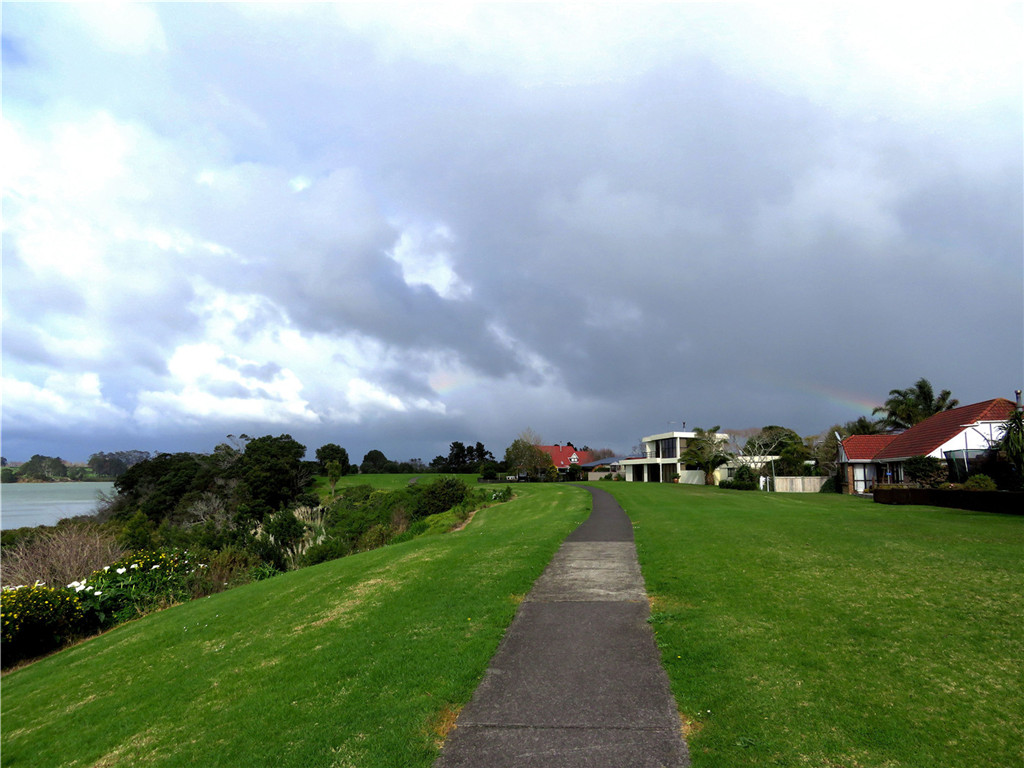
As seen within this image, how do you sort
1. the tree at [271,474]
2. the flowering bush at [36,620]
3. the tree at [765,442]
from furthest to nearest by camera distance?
the tree at [271,474] → the tree at [765,442] → the flowering bush at [36,620]

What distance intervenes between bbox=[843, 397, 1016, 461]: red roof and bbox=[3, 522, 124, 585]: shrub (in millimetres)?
42292

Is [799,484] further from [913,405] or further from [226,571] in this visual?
[226,571]

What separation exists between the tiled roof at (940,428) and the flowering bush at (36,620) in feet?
136

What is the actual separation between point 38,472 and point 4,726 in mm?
146840

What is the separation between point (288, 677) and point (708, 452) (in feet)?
187

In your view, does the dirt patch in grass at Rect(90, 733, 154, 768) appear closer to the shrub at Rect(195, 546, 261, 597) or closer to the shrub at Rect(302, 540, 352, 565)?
the shrub at Rect(195, 546, 261, 597)

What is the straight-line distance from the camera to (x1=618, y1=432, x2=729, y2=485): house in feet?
214

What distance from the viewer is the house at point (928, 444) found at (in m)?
33.0

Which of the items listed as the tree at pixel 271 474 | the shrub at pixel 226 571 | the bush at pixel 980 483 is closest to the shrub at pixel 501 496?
the shrub at pixel 226 571

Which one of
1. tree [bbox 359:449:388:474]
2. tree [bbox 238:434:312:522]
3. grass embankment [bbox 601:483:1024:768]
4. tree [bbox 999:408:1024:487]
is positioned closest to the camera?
grass embankment [bbox 601:483:1024:768]

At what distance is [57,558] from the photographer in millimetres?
20016

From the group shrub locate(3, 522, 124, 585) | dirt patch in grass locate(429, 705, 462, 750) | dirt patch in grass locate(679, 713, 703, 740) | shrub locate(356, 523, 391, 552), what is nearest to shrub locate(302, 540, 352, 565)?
shrub locate(356, 523, 391, 552)

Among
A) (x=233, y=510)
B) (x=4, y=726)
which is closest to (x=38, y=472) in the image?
(x=233, y=510)

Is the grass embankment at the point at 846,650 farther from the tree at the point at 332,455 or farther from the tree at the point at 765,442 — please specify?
the tree at the point at 332,455
